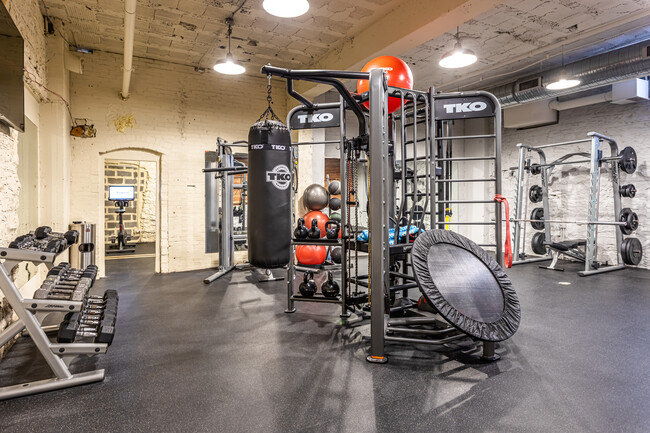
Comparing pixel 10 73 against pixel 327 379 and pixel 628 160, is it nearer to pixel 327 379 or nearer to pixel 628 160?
pixel 327 379

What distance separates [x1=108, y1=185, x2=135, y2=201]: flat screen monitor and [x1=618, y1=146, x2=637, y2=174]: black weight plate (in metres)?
10.1

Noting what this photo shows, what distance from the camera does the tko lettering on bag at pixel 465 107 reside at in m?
3.30

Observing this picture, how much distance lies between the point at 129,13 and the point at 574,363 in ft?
16.0

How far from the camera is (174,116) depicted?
6387mm

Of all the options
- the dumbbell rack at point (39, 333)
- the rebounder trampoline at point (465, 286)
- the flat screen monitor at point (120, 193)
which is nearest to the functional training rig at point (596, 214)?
the rebounder trampoline at point (465, 286)

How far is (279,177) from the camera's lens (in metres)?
2.53

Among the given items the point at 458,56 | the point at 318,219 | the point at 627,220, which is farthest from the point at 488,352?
the point at 627,220

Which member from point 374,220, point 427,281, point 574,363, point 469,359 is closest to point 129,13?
point 374,220

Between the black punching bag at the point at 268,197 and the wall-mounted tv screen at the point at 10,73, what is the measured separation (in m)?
1.73

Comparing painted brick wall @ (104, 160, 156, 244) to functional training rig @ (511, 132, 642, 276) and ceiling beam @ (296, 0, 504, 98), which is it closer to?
ceiling beam @ (296, 0, 504, 98)

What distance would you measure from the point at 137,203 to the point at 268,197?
10473mm

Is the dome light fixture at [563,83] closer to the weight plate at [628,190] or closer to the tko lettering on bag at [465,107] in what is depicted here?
the weight plate at [628,190]

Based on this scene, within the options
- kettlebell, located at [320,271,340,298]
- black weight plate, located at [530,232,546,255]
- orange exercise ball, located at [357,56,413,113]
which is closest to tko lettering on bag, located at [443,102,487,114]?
orange exercise ball, located at [357,56,413,113]

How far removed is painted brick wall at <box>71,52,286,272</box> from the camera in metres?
5.75
